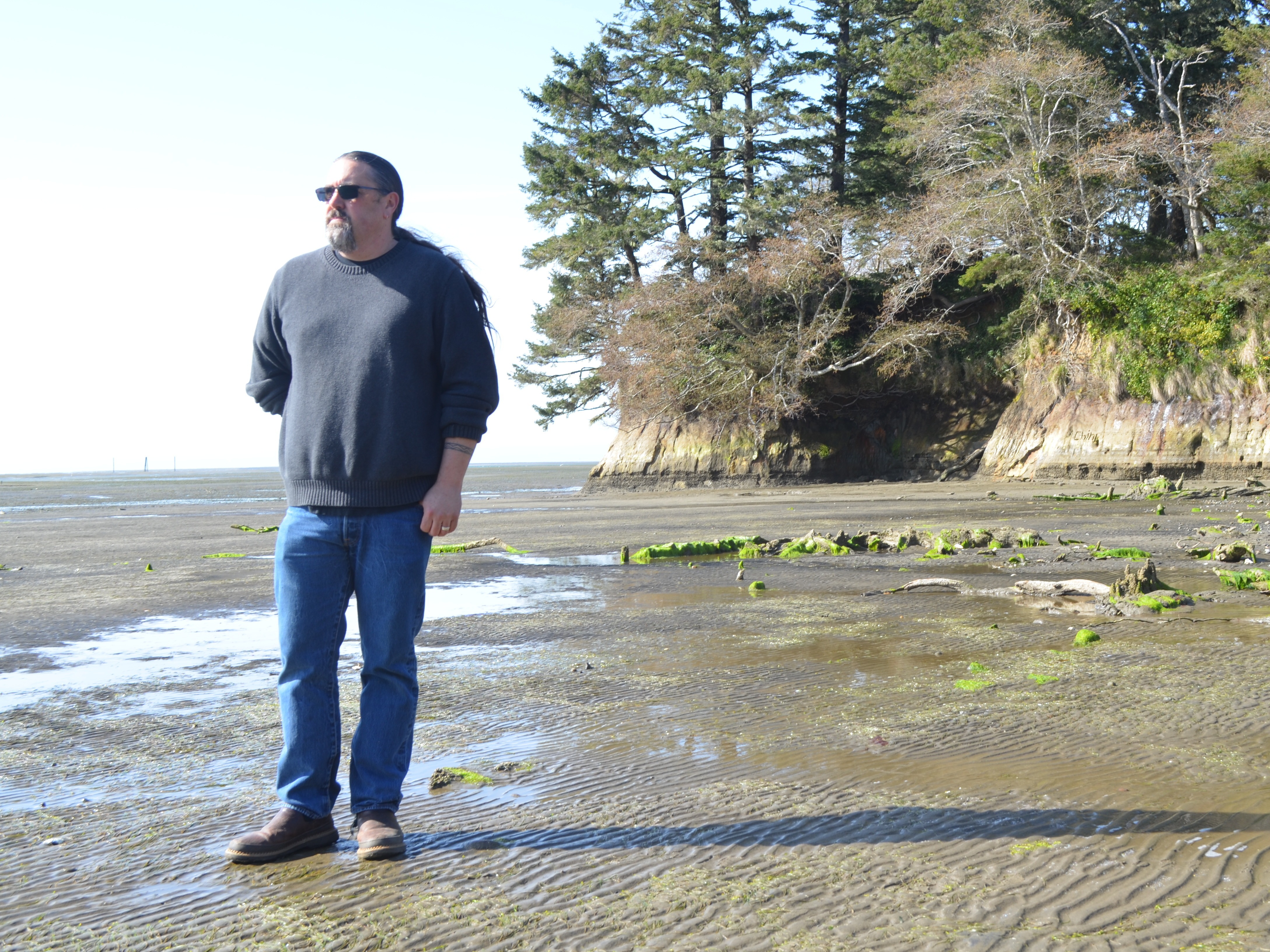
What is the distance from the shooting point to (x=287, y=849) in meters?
2.70

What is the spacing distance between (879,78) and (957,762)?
3645 centimetres

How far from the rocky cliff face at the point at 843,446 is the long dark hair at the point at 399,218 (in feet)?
89.9

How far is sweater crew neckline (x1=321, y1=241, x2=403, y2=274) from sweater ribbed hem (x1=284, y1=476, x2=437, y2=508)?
0.67 m

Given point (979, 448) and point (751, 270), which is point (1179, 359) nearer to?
point (979, 448)

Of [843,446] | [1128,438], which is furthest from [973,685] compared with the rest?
[843,446]

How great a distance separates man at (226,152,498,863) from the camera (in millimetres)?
2928

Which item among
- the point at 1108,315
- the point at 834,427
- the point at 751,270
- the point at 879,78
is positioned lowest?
the point at 834,427

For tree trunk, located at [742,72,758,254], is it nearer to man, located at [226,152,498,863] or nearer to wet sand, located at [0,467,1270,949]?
wet sand, located at [0,467,1270,949]

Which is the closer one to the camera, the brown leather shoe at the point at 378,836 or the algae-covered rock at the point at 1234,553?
the brown leather shoe at the point at 378,836

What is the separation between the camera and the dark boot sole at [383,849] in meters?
2.64

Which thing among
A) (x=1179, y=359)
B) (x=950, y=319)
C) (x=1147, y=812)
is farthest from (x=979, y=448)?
(x=1147, y=812)

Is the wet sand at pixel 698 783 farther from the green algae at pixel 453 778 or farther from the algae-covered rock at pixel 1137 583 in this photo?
the algae-covered rock at pixel 1137 583

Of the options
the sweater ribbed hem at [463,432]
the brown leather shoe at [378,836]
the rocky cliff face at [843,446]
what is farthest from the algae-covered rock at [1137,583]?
the rocky cliff face at [843,446]

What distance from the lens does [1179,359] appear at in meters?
23.0
